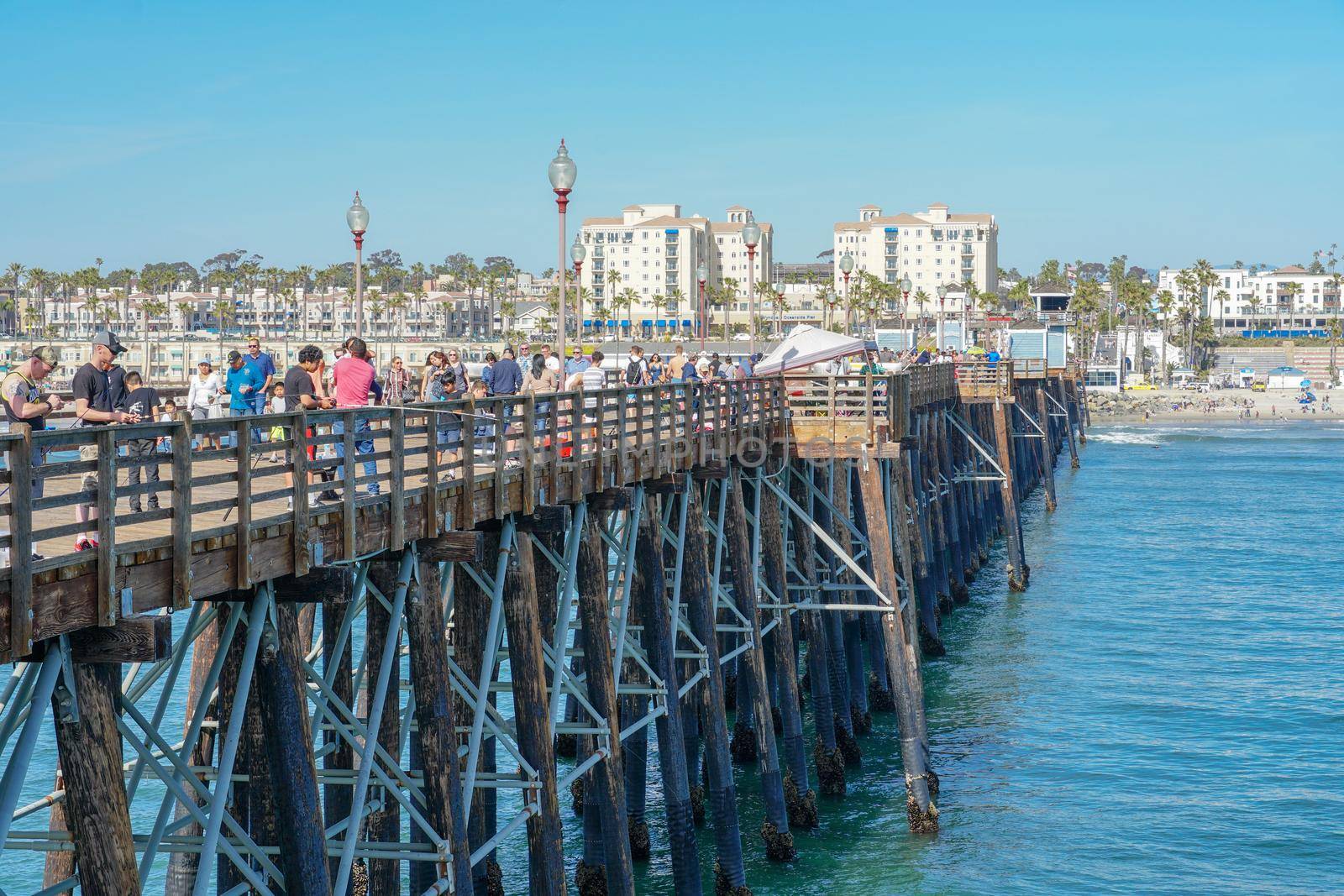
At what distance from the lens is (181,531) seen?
8.11 m

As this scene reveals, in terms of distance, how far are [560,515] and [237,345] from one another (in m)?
96.8

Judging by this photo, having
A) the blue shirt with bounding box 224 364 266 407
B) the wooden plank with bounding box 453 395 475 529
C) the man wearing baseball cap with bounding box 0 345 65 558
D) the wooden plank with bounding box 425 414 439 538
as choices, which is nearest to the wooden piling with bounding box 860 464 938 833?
the blue shirt with bounding box 224 364 266 407

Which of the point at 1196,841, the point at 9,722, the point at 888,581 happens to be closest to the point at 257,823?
the point at 9,722

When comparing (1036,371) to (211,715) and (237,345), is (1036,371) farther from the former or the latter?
(237,345)

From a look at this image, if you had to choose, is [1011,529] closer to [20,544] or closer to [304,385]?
[304,385]

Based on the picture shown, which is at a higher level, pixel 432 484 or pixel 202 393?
pixel 202 393

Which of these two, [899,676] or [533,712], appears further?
[899,676]

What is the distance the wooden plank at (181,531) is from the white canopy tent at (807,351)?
15829mm

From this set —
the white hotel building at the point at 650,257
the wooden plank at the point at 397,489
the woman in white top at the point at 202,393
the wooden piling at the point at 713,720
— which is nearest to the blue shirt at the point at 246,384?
the woman in white top at the point at 202,393

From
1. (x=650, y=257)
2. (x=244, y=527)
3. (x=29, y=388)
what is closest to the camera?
(x=244, y=527)

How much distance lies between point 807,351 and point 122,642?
17.5 m

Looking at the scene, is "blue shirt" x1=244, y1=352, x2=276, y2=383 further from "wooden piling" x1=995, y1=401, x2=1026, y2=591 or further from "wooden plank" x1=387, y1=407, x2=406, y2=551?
"wooden piling" x1=995, y1=401, x2=1026, y2=591

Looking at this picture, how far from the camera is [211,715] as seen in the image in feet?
46.4

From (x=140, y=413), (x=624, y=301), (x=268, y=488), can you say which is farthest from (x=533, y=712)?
(x=624, y=301)
